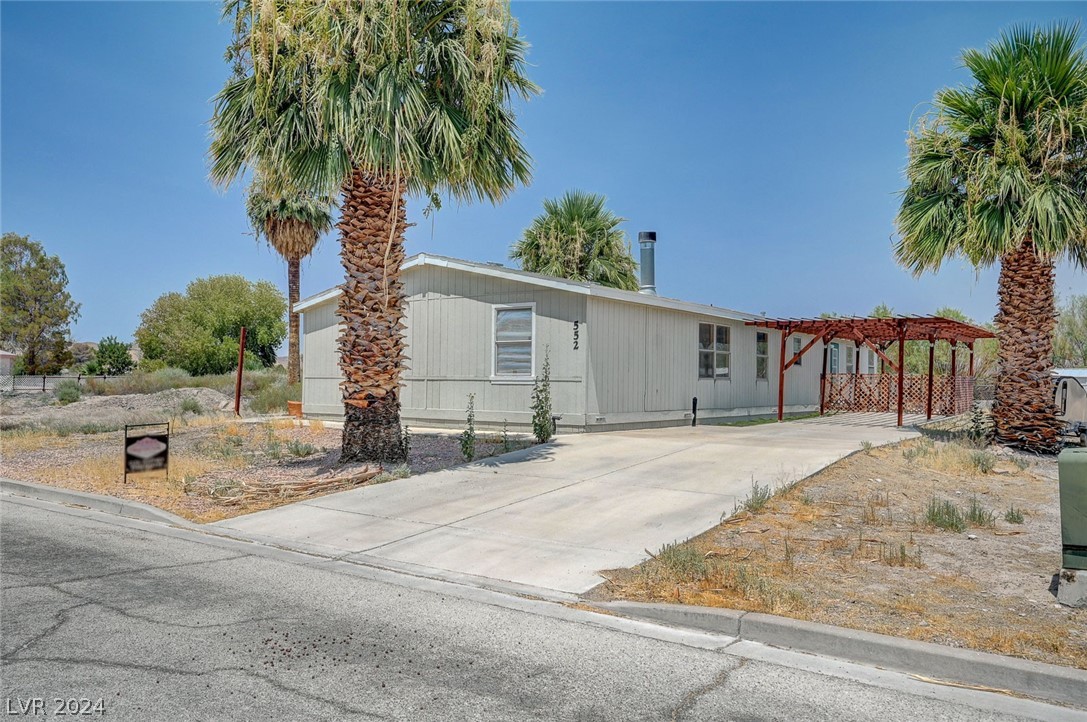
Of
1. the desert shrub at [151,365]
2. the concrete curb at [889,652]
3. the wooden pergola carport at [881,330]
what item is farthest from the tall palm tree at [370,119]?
the desert shrub at [151,365]

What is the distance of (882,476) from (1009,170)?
702 cm

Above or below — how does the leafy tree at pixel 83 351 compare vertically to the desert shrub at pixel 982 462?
above

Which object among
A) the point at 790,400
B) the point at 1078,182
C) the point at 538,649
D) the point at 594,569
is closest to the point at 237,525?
the point at 594,569

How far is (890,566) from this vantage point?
22.0 ft

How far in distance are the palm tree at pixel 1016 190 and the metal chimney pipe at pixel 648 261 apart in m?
9.80

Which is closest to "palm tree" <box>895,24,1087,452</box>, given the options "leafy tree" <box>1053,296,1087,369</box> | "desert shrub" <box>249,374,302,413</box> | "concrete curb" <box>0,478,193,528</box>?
"concrete curb" <box>0,478,193,528</box>

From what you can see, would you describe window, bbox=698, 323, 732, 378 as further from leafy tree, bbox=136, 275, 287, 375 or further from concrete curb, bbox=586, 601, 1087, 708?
leafy tree, bbox=136, 275, 287, 375

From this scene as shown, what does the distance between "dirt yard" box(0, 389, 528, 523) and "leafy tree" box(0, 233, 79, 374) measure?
1641 inches

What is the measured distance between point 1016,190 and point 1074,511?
1072 centimetres

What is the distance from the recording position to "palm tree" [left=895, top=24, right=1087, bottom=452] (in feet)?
45.2

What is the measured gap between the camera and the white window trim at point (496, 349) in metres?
17.5

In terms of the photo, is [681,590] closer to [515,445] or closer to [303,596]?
[303,596]

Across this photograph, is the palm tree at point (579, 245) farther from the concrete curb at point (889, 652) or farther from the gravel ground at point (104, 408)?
the concrete curb at point (889, 652)

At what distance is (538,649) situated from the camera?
4.96 meters
